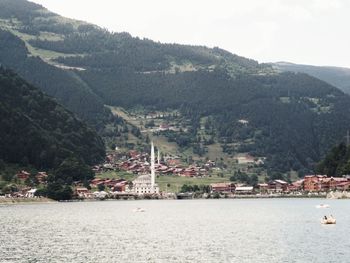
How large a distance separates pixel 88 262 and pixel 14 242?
21.3m

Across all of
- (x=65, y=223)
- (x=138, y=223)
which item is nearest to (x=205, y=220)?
(x=138, y=223)

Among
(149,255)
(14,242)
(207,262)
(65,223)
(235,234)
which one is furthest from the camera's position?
(65,223)

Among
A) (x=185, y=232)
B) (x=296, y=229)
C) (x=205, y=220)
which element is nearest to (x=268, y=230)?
(x=296, y=229)

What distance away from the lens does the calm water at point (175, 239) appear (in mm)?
80037

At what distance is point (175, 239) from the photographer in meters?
98.9

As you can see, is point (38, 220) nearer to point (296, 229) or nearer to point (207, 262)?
point (296, 229)

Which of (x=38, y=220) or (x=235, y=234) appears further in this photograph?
(x=38, y=220)

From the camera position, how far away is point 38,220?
135750mm

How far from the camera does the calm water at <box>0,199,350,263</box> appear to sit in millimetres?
80037

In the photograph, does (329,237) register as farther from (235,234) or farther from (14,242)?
(14,242)

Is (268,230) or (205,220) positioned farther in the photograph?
(205,220)

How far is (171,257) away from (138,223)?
170 ft

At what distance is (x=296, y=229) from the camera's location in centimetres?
11112

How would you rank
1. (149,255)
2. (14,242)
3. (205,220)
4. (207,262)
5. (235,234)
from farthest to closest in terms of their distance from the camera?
(205,220)
(235,234)
(14,242)
(149,255)
(207,262)
